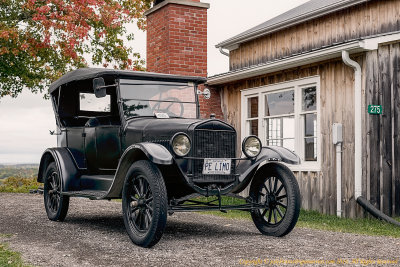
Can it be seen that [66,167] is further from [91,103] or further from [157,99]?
[157,99]

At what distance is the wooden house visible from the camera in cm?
962

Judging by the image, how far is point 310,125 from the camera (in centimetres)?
1139

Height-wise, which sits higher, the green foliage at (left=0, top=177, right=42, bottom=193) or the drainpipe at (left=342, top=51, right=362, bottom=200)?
the drainpipe at (left=342, top=51, right=362, bottom=200)

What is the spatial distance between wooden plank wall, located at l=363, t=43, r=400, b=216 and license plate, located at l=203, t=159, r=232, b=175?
380 centimetres

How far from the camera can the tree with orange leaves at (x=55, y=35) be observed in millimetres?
15905

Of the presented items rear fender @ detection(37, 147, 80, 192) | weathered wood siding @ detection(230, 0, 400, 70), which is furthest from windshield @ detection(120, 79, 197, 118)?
weathered wood siding @ detection(230, 0, 400, 70)

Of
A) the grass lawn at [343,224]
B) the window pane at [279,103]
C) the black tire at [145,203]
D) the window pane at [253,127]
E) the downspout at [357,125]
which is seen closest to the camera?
the black tire at [145,203]

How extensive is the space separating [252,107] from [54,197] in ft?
18.6

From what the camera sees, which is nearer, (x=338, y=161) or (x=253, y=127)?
(x=338, y=161)

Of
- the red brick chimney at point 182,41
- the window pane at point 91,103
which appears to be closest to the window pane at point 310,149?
the red brick chimney at point 182,41

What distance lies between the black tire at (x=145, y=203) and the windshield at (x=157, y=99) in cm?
131

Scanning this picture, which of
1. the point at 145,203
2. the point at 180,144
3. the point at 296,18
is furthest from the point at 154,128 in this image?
the point at 296,18

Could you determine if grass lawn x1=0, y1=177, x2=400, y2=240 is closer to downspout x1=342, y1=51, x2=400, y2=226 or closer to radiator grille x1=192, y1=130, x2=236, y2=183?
downspout x1=342, y1=51, x2=400, y2=226

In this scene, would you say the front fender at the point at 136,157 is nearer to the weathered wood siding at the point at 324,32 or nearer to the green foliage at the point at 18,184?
the weathered wood siding at the point at 324,32
